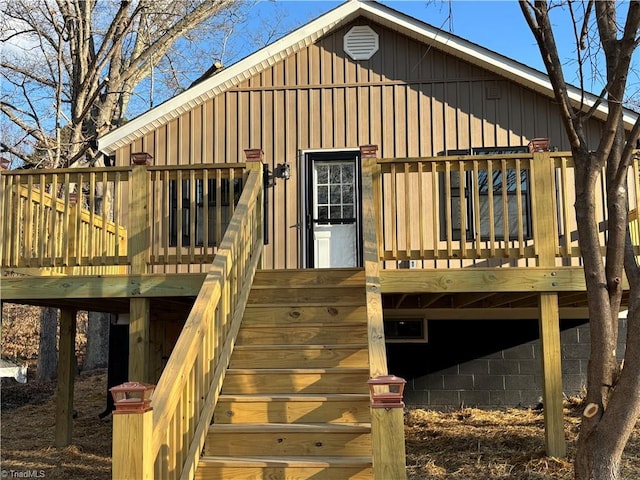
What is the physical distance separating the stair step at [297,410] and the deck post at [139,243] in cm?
149

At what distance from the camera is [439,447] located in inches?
242

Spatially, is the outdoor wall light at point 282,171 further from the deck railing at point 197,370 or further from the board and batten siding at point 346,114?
the deck railing at point 197,370

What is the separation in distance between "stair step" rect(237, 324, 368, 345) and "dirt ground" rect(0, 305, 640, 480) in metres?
1.26

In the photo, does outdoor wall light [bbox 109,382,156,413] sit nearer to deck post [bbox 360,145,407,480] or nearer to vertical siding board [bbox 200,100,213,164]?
deck post [bbox 360,145,407,480]

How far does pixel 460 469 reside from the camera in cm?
533

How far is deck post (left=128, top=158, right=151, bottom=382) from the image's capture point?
5887mm

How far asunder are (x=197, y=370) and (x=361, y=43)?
234 inches

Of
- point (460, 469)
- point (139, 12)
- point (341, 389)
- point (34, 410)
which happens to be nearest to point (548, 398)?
point (460, 469)

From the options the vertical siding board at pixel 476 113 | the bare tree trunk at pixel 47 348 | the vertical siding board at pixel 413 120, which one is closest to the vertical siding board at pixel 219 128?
the vertical siding board at pixel 413 120

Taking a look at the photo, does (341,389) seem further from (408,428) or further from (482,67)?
(482,67)

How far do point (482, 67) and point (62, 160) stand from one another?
446 inches

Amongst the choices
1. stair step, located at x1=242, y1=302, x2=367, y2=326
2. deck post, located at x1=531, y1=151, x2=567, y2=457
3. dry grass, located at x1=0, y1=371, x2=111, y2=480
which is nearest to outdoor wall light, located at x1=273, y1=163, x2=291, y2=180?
stair step, located at x1=242, y1=302, x2=367, y2=326

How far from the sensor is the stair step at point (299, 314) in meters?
5.61

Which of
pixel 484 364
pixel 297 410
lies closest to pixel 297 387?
pixel 297 410
